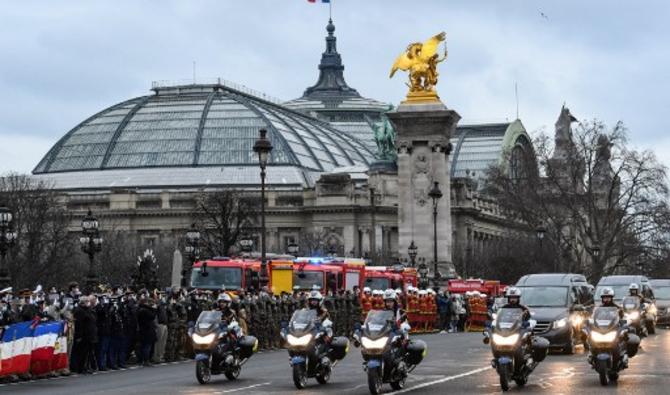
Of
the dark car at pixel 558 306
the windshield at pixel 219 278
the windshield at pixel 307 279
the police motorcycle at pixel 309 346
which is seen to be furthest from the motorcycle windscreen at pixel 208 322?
the windshield at pixel 307 279

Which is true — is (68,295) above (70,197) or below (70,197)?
below

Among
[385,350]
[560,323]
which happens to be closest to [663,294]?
[560,323]

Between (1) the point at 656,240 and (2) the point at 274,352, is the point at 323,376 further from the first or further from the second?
(1) the point at 656,240

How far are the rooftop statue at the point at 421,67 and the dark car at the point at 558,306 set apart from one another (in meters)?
58.5

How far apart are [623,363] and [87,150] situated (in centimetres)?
14970

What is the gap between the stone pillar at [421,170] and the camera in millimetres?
100750

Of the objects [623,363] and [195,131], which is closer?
[623,363]

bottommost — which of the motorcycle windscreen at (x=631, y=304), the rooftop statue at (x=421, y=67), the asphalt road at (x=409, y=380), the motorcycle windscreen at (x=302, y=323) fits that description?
the asphalt road at (x=409, y=380)

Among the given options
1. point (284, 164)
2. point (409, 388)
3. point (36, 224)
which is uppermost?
point (284, 164)

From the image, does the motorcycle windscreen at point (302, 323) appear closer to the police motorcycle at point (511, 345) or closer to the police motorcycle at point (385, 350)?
the police motorcycle at point (385, 350)

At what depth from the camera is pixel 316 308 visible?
3030 cm

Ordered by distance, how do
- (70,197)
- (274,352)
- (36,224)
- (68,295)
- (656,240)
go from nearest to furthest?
(68,295)
(274,352)
(36,224)
(656,240)
(70,197)

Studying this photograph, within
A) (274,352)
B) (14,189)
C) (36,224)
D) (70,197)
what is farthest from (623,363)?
(70,197)

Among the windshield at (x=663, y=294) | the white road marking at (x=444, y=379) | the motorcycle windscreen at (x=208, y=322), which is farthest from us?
the windshield at (x=663, y=294)
